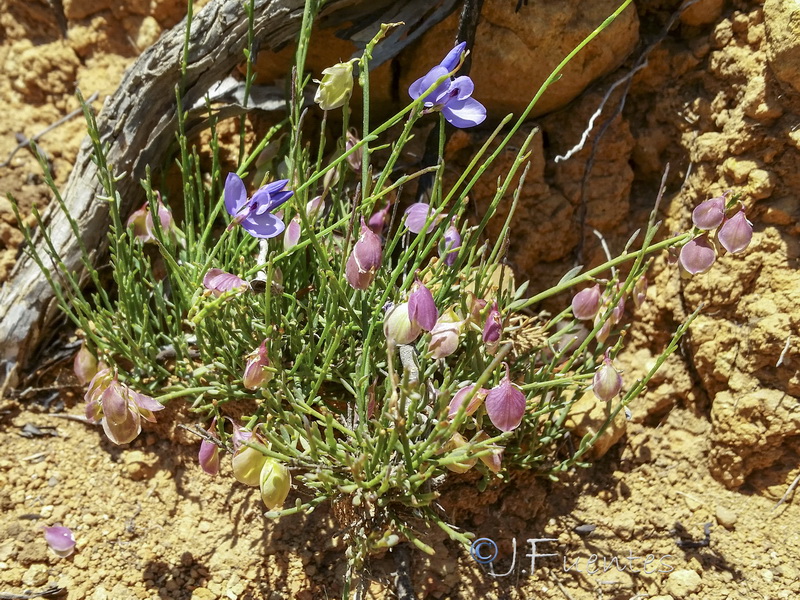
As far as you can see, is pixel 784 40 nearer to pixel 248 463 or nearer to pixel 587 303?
pixel 587 303

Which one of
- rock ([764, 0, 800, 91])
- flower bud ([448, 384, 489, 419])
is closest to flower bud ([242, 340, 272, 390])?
flower bud ([448, 384, 489, 419])

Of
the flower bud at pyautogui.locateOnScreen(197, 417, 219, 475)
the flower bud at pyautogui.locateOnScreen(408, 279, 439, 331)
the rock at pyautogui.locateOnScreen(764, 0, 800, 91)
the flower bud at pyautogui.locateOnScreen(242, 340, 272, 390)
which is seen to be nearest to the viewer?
the flower bud at pyautogui.locateOnScreen(408, 279, 439, 331)

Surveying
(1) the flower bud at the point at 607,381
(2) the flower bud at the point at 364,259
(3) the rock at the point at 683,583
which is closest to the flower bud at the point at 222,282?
(2) the flower bud at the point at 364,259

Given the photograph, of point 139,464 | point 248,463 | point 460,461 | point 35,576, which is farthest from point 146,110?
point 460,461

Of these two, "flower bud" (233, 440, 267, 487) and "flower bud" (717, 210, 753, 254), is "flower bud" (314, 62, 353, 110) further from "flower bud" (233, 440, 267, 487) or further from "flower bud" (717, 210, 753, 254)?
"flower bud" (717, 210, 753, 254)

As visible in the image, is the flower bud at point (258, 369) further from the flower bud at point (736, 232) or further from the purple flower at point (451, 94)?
the flower bud at point (736, 232)

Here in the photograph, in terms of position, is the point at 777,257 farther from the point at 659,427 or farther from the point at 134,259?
the point at 134,259
